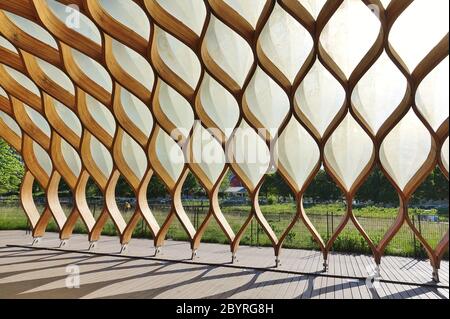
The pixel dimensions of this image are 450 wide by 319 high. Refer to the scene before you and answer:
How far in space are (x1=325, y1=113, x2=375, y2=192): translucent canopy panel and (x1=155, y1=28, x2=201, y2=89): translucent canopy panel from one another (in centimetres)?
455

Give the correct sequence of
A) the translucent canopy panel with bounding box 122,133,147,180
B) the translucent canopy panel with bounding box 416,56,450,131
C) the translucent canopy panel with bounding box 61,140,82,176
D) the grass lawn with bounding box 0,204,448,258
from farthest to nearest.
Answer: the translucent canopy panel with bounding box 61,140,82,176, the translucent canopy panel with bounding box 122,133,147,180, the grass lawn with bounding box 0,204,448,258, the translucent canopy panel with bounding box 416,56,450,131

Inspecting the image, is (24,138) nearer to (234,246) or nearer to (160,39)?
(160,39)

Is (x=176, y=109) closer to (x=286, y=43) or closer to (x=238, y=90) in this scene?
(x=238, y=90)

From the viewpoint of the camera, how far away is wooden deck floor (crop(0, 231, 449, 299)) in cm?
745

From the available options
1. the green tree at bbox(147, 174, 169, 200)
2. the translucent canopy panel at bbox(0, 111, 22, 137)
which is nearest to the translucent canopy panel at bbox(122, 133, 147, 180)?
the green tree at bbox(147, 174, 169, 200)

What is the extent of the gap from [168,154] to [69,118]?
4.89m

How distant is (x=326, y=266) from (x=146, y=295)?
16.3 feet

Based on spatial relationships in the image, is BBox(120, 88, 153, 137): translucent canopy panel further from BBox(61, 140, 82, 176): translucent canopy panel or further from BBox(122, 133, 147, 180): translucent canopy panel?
BBox(61, 140, 82, 176): translucent canopy panel

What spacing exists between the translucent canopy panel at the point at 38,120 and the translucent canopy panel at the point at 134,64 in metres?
5.61

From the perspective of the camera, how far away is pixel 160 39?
9742mm

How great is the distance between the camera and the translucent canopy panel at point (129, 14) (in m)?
9.34

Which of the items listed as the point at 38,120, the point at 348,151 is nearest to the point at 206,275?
the point at 348,151

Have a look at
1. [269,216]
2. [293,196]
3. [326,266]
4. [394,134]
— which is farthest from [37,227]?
[394,134]

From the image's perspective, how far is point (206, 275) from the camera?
29.5 feet
